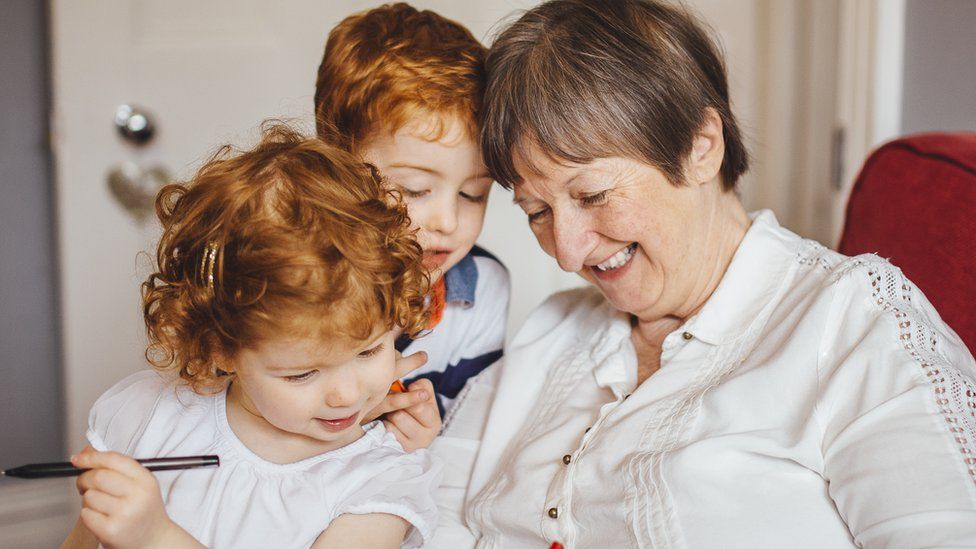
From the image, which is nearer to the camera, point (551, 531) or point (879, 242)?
point (551, 531)

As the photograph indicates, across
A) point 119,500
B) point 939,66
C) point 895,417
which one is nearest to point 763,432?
point 895,417

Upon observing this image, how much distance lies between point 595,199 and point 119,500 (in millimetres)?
738

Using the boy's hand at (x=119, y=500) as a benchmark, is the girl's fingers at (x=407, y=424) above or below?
below

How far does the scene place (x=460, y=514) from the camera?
4.76 feet

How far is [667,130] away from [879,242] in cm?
49

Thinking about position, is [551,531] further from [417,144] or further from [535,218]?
[417,144]

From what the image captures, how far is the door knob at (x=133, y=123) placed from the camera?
2.40 metres

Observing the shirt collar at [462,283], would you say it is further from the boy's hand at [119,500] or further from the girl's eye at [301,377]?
the boy's hand at [119,500]

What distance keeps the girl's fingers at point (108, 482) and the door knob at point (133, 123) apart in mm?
1609

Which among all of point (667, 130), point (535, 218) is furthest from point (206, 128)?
point (667, 130)

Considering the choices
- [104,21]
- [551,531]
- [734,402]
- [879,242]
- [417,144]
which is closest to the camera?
[734,402]

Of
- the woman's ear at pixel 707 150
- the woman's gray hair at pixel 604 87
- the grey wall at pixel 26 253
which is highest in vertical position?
the woman's gray hair at pixel 604 87

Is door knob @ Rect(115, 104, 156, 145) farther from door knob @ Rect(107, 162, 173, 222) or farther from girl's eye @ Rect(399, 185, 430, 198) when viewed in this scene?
girl's eye @ Rect(399, 185, 430, 198)

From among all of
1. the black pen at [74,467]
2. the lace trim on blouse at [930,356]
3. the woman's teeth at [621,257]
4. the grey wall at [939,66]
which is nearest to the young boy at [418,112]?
the woman's teeth at [621,257]
